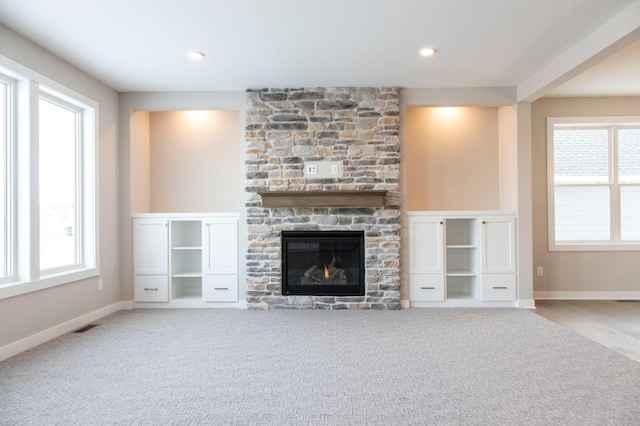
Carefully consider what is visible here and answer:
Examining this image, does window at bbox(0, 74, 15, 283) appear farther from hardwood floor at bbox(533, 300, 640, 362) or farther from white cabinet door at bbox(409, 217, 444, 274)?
hardwood floor at bbox(533, 300, 640, 362)

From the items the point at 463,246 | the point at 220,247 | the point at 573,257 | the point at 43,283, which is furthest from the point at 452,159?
the point at 43,283

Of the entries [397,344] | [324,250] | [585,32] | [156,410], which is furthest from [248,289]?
[585,32]

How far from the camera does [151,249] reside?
15.1ft

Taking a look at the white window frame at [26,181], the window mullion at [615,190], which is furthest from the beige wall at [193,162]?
the window mullion at [615,190]

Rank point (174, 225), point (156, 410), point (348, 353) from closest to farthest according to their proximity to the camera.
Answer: point (156, 410) → point (348, 353) → point (174, 225)

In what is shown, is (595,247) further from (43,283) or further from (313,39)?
(43,283)

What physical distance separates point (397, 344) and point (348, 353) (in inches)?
18.6

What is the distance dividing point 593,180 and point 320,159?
367 cm

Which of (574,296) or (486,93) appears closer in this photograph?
(486,93)

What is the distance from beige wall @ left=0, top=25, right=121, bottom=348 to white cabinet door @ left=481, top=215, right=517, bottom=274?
4.35 metres

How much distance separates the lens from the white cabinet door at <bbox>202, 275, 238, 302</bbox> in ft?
15.1

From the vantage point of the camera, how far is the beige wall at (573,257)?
5.02 meters

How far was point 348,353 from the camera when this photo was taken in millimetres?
3000

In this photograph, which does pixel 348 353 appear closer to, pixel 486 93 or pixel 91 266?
pixel 91 266
